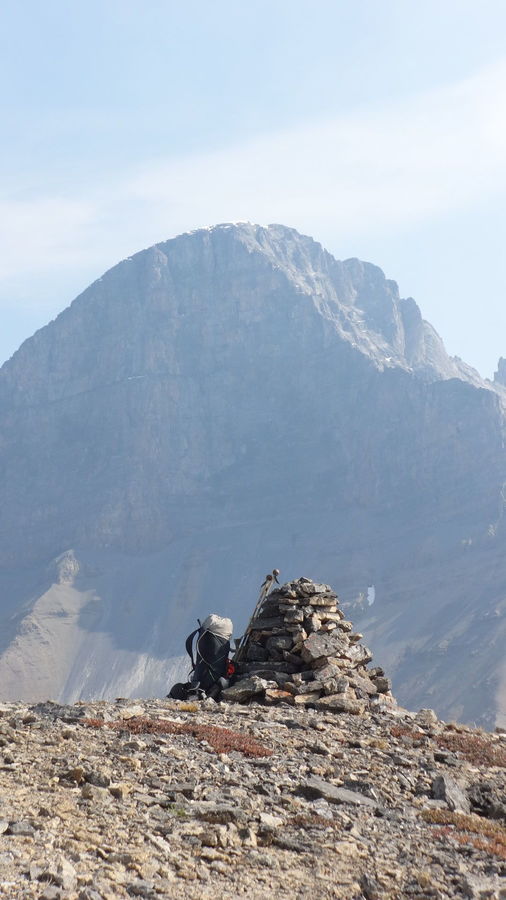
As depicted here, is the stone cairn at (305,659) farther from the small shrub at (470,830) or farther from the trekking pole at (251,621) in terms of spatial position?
the small shrub at (470,830)

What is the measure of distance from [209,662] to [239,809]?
12.9 metres

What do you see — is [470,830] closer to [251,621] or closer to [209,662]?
[209,662]

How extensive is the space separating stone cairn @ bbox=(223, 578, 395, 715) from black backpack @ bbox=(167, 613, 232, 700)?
1.61 feet

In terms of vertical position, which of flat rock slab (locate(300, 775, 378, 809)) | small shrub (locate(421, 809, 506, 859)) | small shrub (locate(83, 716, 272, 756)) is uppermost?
small shrub (locate(421, 809, 506, 859))

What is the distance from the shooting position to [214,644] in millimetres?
24922

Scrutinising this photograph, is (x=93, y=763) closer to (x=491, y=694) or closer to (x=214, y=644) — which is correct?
(x=214, y=644)

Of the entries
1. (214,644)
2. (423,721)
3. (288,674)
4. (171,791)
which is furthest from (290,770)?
(214,644)

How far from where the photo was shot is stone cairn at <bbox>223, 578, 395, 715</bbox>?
21828 millimetres

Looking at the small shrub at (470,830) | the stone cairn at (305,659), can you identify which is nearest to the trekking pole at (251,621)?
the stone cairn at (305,659)

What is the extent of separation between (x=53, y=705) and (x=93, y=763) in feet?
19.5

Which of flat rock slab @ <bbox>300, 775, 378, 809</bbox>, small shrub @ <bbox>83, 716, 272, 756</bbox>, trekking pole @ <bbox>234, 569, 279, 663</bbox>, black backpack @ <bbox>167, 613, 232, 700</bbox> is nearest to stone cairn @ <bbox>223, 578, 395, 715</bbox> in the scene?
trekking pole @ <bbox>234, 569, 279, 663</bbox>

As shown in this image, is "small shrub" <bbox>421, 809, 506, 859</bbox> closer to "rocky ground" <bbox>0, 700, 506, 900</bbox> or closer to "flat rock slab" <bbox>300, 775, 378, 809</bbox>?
"rocky ground" <bbox>0, 700, 506, 900</bbox>

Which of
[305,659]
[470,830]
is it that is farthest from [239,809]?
[305,659]

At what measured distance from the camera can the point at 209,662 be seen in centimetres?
2472
